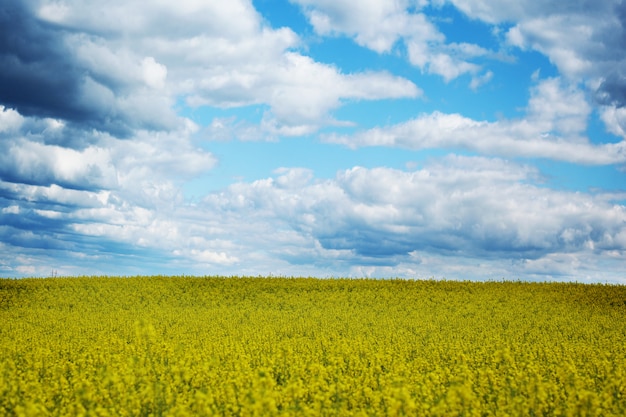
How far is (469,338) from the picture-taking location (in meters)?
23.3

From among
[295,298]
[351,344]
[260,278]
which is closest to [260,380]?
[351,344]

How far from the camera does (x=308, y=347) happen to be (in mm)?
19406

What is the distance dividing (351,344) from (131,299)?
2059 centimetres

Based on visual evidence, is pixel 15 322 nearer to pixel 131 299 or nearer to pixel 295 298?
pixel 131 299

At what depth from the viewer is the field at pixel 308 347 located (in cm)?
1051

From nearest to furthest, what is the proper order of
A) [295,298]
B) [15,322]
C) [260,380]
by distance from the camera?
[260,380], [15,322], [295,298]

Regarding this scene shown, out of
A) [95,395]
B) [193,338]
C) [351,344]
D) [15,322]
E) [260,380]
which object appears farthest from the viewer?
[15,322]

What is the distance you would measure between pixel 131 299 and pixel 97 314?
5674mm

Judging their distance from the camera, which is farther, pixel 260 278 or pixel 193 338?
pixel 260 278

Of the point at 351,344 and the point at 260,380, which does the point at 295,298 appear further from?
the point at 260,380

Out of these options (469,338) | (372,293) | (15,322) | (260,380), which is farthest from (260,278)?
(260,380)

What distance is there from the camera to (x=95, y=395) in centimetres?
1153

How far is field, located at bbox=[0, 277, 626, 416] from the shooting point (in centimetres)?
1051

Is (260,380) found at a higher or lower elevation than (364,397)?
higher
